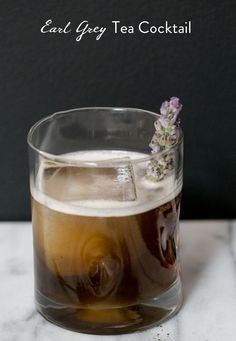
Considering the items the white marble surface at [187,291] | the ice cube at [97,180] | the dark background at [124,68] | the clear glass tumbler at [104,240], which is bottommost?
the white marble surface at [187,291]

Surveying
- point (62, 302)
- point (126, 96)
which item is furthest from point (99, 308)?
point (126, 96)

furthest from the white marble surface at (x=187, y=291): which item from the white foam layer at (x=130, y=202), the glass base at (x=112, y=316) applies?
the white foam layer at (x=130, y=202)

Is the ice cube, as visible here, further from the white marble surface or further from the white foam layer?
the white marble surface

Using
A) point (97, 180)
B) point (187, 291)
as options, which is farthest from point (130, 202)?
point (187, 291)

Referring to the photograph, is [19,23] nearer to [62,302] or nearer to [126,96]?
[126,96]

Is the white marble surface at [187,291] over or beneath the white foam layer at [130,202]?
beneath

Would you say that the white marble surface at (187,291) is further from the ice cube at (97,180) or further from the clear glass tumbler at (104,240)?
the ice cube at (97,180)
